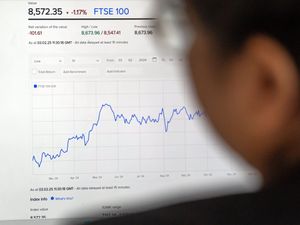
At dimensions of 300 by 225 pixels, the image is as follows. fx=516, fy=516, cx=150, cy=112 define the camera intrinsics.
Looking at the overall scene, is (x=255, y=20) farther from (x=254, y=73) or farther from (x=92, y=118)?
(x=92, y=118)

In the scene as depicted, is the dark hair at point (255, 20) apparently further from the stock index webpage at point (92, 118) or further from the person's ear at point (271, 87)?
the stock index webpage at point (92, 118)

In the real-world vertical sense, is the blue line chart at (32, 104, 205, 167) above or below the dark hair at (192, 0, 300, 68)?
below

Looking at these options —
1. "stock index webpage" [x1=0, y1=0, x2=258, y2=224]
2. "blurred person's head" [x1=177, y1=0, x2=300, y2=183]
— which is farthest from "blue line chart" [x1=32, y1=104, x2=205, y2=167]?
"blurred person's head" [x1=177, y1=0, x2=300, y2=183]

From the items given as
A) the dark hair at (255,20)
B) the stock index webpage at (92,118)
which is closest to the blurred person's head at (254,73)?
the dark hair at (255,20)

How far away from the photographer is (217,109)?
428 mm

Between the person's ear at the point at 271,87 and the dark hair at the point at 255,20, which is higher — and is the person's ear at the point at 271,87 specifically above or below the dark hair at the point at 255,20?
below

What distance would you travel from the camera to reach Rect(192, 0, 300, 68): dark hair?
1.27 feet

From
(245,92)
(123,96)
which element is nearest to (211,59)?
(245,92)

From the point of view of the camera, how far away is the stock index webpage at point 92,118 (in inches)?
40.5

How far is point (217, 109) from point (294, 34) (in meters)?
0.09

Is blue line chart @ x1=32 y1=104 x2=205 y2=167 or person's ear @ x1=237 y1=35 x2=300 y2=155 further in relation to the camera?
blue line chart @ x1=32 y1=104 x2=205 y2=167

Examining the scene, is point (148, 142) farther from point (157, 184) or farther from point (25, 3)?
point (25, 3)

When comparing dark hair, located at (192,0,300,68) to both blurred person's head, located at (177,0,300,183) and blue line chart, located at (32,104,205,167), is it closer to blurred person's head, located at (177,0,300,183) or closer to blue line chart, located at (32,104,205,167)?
blurred person's head, located at (177,0,300,183)

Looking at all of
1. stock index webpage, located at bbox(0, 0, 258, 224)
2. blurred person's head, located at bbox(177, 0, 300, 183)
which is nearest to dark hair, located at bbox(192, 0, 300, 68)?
blurred person's head, located at bbox(177, 0, 300, 183)
